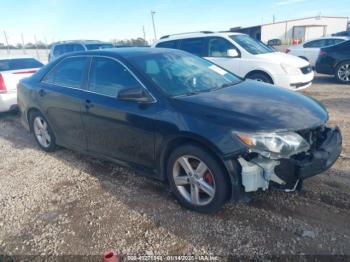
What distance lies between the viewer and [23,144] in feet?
18.4

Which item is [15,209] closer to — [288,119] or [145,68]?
[145,68]

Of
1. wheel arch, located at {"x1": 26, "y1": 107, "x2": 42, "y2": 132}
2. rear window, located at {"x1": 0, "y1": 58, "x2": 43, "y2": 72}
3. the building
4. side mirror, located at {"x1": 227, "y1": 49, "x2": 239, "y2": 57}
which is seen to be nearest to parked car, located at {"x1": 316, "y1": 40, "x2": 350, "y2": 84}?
side mirror, located at {"x1": 227, "y1": 49, "x2": 239, "y2": 57}

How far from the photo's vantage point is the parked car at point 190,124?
2.65 meters

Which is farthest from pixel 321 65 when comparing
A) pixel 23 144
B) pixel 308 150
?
pixel 23 144

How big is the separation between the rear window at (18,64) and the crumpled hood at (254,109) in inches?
237

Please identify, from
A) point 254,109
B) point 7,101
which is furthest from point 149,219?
point 7,101

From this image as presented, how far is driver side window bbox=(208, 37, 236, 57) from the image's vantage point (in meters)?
7.91

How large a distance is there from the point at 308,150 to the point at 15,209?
125 inches

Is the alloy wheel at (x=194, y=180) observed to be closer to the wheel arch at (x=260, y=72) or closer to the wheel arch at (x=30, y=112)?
the wheel arch at (x=30, y=112)

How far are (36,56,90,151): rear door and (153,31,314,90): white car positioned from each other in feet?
15.3

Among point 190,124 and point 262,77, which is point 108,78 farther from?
point 262,77

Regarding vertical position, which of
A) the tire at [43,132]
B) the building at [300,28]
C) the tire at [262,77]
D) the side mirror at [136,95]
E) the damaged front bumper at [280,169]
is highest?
the building at [300,28]

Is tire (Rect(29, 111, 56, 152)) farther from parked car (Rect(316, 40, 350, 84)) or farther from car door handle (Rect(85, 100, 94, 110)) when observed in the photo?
parked car (Rect(316, 40, 350, 84))

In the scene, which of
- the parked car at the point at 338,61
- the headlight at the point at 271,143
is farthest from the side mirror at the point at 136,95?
the parked car at the point at 338,61
